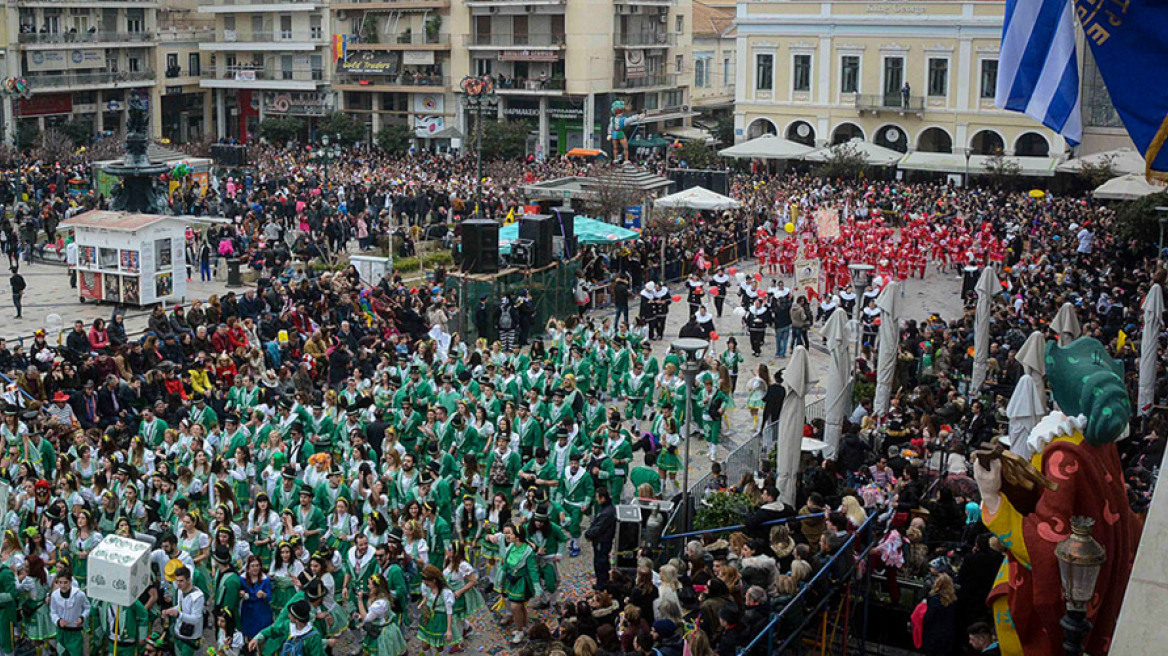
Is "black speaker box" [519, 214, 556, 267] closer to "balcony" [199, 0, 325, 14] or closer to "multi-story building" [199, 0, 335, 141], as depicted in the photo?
"multi-story building" [199, 0, 335, 141]

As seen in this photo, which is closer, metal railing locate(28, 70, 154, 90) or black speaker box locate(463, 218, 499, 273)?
black speaker box locate(463, 218, 499, 273)

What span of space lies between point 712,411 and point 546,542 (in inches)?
244

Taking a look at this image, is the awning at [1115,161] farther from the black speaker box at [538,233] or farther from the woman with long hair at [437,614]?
the woman with long hair at [437,614]

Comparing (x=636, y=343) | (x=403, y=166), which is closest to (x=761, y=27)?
(x=403, y=166)

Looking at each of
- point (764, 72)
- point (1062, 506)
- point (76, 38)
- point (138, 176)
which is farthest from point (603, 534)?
point (76, 38)

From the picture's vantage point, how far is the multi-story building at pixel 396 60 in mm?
67969

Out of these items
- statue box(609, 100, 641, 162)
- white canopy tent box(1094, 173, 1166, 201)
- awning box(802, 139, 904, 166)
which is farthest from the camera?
statue box(609, 100, 641, 162)

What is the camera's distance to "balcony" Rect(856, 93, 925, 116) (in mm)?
57438

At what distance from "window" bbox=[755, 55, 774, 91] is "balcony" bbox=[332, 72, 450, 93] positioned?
15930 mm

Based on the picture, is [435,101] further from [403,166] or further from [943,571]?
[943,571]

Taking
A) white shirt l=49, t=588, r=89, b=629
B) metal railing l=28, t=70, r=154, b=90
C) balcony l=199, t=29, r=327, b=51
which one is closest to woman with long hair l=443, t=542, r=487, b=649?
white shirt l=49, t=588, r=89, b=629

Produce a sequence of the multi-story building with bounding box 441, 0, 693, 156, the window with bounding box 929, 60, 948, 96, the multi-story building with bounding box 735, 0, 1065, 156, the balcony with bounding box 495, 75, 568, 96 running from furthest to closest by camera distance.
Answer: the balcony with bounding box 495, 75, 568, 96 < the multi-story building with bounding box 441, 0, 693, 156 < the window with bounding box 929, 60, 948, 96 < the multi-story building with bounding box 735, 0, 1065, 156

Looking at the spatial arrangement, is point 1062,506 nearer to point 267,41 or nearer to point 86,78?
point 86,78

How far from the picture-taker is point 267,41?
72.9 m
